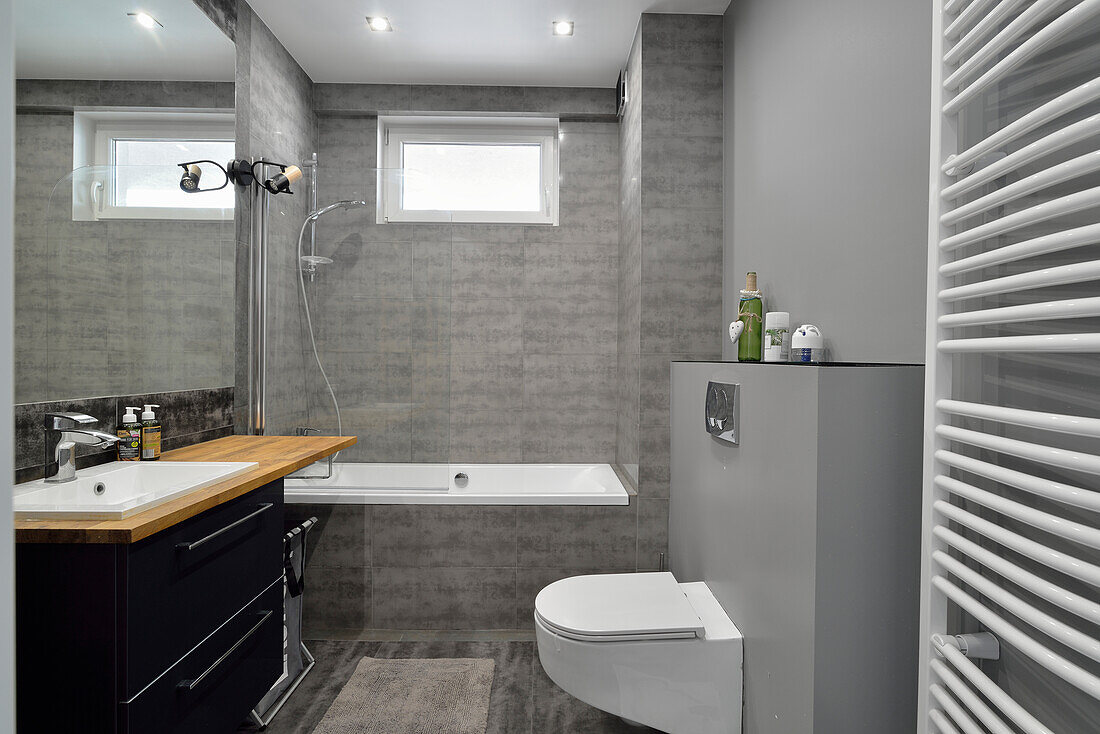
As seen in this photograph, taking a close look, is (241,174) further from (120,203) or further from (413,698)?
(413,698)

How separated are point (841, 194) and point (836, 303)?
285 millimetres

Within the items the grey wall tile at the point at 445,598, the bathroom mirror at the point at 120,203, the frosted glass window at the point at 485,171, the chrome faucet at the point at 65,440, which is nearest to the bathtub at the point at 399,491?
the grey wall tile at the point at 445,598

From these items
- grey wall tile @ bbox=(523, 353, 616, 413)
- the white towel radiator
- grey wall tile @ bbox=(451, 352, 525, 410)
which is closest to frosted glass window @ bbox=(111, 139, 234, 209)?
grey wall tile @ bbox=(451, 352, 525, 410)

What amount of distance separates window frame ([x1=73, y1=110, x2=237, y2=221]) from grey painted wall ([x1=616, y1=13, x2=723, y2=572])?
5.54 ft

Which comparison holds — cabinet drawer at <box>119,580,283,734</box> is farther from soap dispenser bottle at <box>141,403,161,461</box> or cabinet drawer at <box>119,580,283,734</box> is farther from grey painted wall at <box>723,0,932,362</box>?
grey painted wall at <box>723,0,932,362</box>

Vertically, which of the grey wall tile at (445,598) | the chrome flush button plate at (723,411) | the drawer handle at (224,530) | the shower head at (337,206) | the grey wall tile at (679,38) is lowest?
the grey wall tile at (445,598)

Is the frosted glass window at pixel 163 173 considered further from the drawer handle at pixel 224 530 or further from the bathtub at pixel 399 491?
the bathtub at pixel 399 491

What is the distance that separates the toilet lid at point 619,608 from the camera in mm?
1646

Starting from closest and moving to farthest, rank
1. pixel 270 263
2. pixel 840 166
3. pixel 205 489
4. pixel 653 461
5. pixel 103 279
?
pixel 205 489, pixel 840 166, pixel 103 279, pixel 270 263, pixel 653 461

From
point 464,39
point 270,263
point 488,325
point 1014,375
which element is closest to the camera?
point 1014,375

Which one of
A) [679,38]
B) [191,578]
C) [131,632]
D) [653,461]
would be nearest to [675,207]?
[679,38]

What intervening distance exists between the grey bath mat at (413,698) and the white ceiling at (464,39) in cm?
265

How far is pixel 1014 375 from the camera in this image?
94 cm

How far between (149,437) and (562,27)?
7.59 feet
